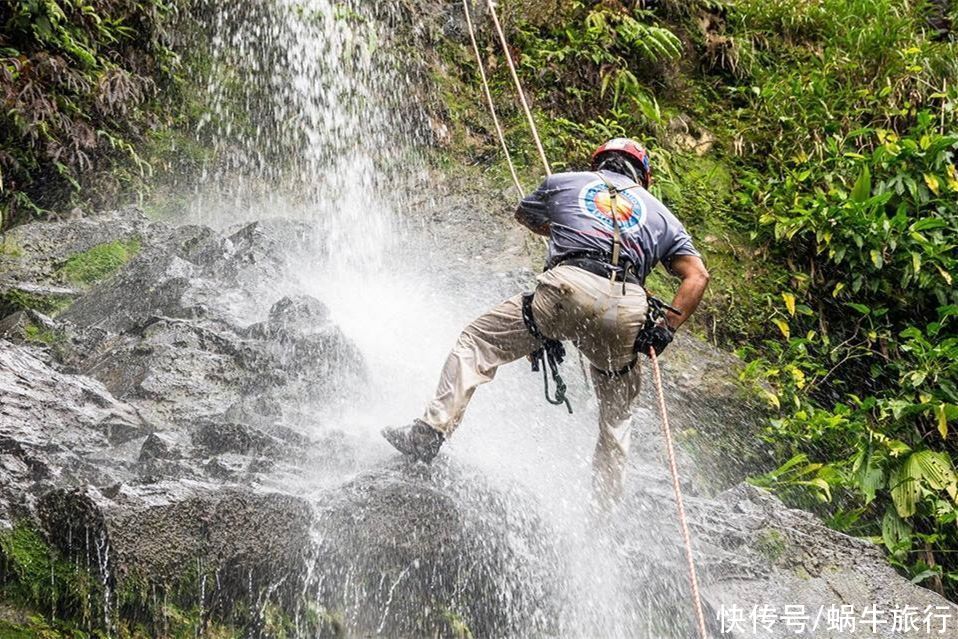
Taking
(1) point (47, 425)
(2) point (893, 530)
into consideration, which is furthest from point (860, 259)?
(1) point (47, 425)

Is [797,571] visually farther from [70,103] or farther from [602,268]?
[70,103]

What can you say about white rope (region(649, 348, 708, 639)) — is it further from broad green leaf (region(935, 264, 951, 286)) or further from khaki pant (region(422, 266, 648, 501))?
broad green leaf (region(935, 264, 951, 286))

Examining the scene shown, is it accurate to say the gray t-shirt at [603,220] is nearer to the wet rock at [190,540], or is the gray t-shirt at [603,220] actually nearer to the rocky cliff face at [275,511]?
the rocky cliff face at [275,511]

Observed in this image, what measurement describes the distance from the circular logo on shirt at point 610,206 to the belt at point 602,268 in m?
0.29

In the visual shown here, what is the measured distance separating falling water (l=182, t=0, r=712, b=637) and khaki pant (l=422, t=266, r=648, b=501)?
466mm

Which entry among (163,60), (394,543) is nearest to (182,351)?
(394,543)

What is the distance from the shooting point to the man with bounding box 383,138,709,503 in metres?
4.61

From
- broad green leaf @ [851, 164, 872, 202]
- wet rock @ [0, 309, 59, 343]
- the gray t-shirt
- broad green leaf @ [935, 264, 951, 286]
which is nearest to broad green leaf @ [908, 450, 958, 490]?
broad green leaf @ [935, 264, 951, 286]

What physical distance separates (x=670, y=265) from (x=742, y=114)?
5.98 metres

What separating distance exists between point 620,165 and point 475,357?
1.63 metres

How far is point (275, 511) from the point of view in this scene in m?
4.19

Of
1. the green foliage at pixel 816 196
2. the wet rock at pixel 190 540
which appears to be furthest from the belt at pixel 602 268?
the green foliage at pixel 816 196

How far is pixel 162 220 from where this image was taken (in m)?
8.38

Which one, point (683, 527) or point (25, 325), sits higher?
point (683, 527)
